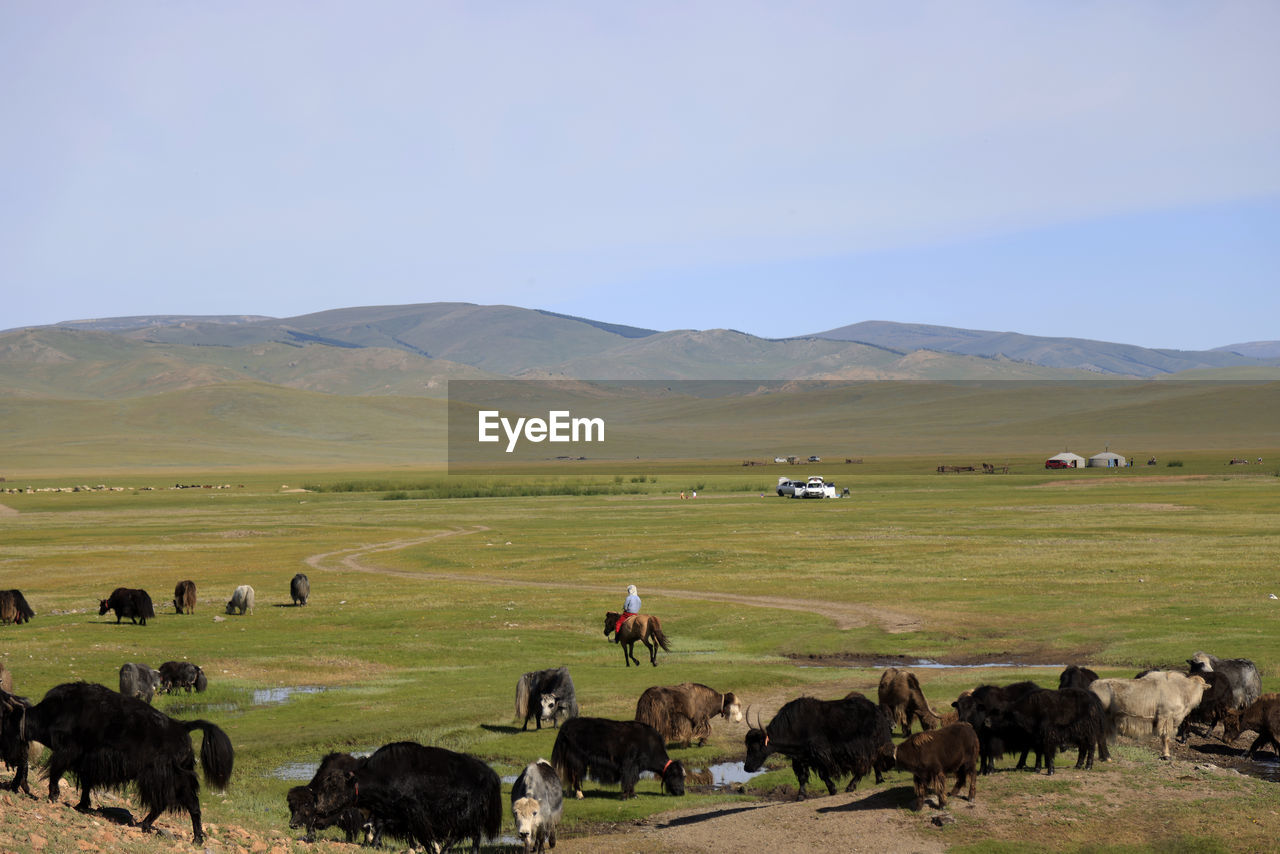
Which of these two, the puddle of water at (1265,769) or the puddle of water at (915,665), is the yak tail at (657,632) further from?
the puddle of water at (1265,769)

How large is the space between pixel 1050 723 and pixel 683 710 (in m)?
5.57

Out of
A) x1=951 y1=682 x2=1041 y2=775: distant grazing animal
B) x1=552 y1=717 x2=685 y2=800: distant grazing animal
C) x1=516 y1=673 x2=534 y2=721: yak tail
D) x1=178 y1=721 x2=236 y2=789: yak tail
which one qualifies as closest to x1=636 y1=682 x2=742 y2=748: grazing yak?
x1=552 y1=717 x2=685 y2=800: distant grazing animal

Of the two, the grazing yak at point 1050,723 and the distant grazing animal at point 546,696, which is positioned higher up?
the grazing yak at point 1050,723

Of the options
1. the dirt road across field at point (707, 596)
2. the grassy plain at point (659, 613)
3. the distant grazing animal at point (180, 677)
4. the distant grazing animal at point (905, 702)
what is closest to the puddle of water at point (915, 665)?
the grassy plain at point (659, 613)

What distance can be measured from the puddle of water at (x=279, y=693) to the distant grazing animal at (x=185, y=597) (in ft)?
43.3

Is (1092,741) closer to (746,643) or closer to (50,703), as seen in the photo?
(50,703)

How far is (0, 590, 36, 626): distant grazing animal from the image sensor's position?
1314 inches

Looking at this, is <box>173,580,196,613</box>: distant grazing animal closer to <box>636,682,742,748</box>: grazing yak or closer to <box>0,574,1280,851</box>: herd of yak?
<box>0,574,1280,851</box>: herd of yak

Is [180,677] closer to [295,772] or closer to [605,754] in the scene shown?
[295,772]

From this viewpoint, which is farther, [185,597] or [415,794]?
[185,597]

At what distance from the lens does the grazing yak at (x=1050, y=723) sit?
16000 millimetres

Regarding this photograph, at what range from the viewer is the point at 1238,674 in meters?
19.2

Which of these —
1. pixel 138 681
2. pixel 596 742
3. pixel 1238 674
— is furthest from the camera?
pixel 138 681

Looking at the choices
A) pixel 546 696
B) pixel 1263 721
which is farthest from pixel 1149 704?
pixel 546 696
